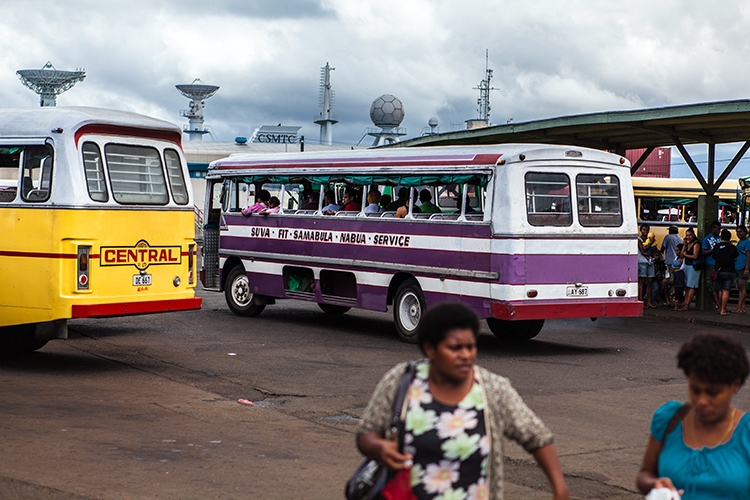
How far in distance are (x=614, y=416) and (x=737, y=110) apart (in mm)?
8664

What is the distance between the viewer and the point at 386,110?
7581 centimetres

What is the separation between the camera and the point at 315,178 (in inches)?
702

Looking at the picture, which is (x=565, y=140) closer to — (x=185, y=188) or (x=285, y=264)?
(x=285, y=264)

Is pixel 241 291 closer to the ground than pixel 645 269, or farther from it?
closer to the ground

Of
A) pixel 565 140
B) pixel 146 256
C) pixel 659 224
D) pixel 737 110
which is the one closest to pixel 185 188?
pixel 146 256

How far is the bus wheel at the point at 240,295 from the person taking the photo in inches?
756

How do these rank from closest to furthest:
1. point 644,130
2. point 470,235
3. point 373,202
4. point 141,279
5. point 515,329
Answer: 1. point 141,279
2. point 470,235
3. point 515,329
4. point 373,202
5. point 644,130

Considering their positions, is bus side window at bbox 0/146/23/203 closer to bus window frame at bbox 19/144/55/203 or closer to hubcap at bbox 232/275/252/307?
bus window frame at bbox 19/144/55/203

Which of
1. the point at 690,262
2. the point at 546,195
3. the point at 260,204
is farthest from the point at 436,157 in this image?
the point at 690,262

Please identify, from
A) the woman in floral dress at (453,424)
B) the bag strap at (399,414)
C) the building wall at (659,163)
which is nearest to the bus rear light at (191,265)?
the woman in floral dress at (453,424)

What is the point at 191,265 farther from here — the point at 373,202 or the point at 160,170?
the point at 373,202

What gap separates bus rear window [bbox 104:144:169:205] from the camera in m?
12.9

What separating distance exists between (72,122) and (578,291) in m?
7.09

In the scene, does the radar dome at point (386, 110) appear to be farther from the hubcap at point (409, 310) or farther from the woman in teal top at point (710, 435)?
the woman in teal top at point (710, 435)
